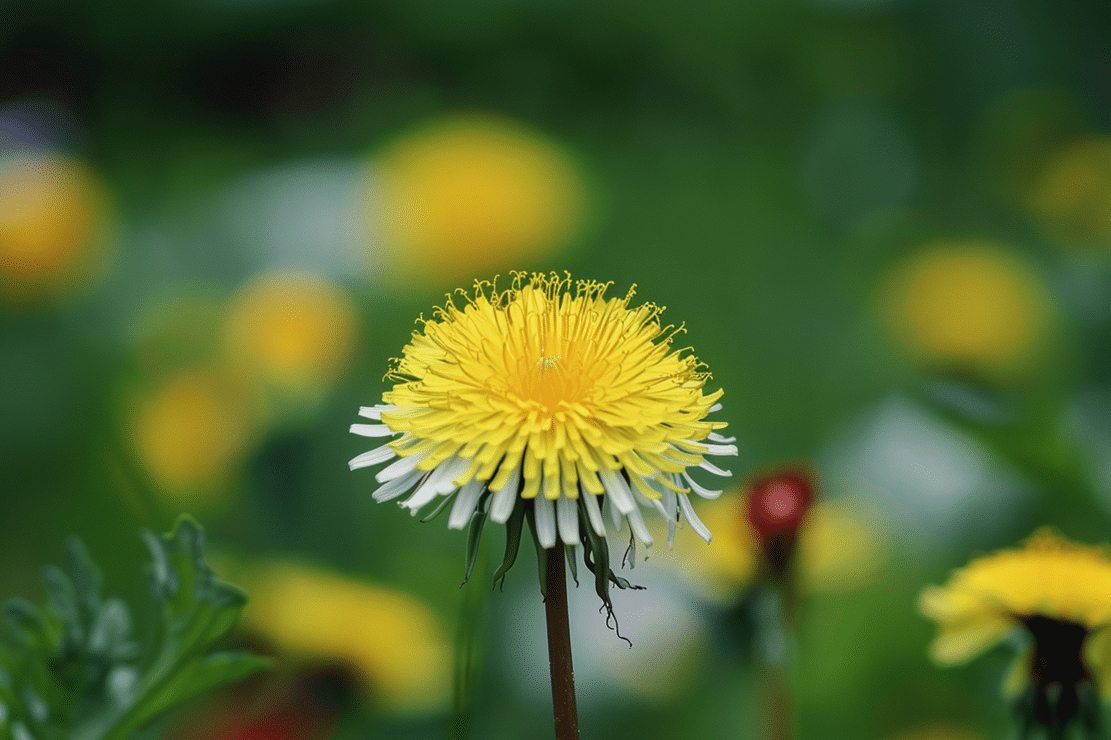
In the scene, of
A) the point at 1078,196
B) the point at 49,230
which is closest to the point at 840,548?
the point at 49,230

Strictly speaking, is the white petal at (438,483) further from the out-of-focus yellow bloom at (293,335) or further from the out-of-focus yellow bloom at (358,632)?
the out-of-focus yellow bloom at (293,335)

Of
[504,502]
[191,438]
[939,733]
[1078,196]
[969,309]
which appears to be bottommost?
[939,733]

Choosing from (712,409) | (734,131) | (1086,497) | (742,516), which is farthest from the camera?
(734,131)

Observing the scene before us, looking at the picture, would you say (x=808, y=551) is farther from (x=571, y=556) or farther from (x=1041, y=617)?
(x=571, y=556)

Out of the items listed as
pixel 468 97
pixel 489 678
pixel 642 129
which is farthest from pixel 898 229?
pixel 489 678

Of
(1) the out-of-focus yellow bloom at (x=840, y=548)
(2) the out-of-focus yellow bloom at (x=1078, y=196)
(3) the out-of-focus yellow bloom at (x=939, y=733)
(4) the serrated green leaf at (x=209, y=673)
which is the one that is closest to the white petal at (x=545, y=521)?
(4) the serrated green leaf at (x=209, y=673)

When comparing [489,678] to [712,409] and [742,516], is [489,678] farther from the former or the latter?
[712,409]

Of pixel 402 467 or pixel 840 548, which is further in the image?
pixel 840 548
